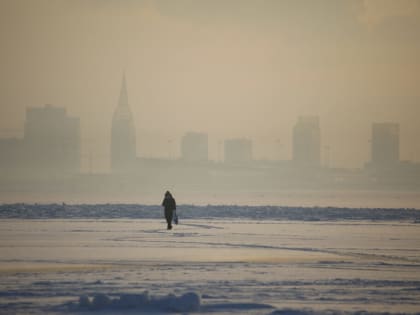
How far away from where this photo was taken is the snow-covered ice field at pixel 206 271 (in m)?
15.7

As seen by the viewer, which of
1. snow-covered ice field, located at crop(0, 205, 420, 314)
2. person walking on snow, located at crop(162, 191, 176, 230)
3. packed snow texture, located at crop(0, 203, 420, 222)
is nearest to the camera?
snow-covered ice field, located at crop(0, 205, 420, 314)

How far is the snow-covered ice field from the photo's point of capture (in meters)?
15.7

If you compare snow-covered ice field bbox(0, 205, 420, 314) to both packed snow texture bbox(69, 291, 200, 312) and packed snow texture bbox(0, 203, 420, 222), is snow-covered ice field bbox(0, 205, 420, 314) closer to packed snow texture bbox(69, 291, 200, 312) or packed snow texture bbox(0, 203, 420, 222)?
packed snow texture bbox(69, 291, 200, 312)

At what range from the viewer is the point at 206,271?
21297 millimetres

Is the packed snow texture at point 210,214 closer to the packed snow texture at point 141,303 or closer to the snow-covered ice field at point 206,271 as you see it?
the snow-covered ice field at point 206,271

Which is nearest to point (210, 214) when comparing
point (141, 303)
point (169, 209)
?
point (169, 209)

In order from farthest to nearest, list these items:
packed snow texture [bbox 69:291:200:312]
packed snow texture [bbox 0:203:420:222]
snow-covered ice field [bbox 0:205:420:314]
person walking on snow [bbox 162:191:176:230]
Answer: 1. packed snow texture [bbox 0:203:420:222]
2. person walking on snow [bbox 162:191:176:230]
3. snow-covered ice field [bbox 0:205:420:314]
4. packed snow texture [bbox 69:291:200:312]

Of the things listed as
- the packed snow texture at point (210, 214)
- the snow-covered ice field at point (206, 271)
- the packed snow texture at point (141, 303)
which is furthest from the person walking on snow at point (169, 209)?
the packed snow texture at point (141, 303)

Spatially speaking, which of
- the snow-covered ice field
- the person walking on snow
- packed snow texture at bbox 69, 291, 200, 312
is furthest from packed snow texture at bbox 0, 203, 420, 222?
packed snow texture at bbox 69, 291, 200, 312

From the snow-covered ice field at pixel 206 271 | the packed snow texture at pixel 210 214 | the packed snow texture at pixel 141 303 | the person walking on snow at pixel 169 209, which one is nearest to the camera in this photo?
the packed snow texture at pixel 141 303

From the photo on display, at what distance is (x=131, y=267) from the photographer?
72.2 feet

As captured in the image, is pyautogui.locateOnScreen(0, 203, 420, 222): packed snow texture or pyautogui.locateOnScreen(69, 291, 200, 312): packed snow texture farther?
pyautogui.locateOnScreen(0, 203, 420, 222): packed snow texture

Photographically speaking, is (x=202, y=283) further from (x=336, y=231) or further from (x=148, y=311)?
(x=336, y=231)

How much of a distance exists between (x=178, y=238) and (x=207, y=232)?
186 inches
